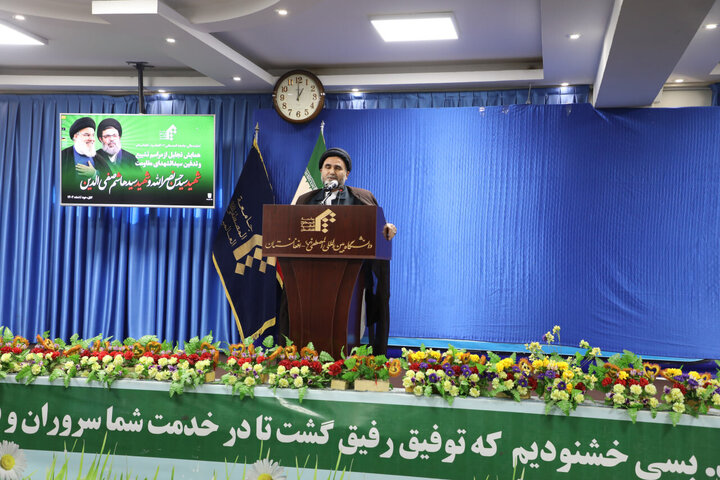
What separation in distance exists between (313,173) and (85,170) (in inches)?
→ 81.2

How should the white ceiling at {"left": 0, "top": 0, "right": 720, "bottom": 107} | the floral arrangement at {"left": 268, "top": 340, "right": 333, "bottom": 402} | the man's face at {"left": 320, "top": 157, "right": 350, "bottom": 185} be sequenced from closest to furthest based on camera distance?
the floral arrangement at {"left": 268, "top": 340, "right": 333, "bottom": 402}, the man's face at {"left": 320, "top": 157, "right": 350, "bottom": 185}, the white ceiling at {"left": 0, "top": 0, "right": 720, "bottom": 107}

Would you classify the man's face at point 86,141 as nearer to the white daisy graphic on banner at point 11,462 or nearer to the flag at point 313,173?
the flag at point 313,173

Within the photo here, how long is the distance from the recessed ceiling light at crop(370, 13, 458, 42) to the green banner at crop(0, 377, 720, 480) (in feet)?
10.5

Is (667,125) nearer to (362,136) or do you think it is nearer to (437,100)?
(437,100)

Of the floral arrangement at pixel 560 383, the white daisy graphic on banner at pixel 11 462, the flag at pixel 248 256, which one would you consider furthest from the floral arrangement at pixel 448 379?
the flag at pixel 248 256

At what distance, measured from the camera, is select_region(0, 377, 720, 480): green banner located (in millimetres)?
2057

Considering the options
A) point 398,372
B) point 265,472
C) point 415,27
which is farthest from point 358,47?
point 265,472

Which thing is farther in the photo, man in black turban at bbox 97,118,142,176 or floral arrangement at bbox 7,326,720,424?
man in black turban at bbox 97,118,142,176

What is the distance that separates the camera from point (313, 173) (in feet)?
19.2

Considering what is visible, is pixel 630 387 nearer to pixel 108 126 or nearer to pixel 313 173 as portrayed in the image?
pixel 313 173

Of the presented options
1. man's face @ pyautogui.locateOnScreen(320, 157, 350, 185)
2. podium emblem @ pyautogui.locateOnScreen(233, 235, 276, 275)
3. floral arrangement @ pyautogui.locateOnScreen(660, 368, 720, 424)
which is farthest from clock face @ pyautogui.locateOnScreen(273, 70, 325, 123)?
floral arrangement @ pyautogui.locateOnScreen(660, 368, 720, 424)

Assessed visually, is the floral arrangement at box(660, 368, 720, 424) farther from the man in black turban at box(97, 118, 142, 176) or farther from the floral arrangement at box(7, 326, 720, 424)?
the man in black turban at box(97, 118, 142, 176)

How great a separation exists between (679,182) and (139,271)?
5.00 meters

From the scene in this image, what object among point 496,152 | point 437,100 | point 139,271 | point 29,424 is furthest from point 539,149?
point 29,424
